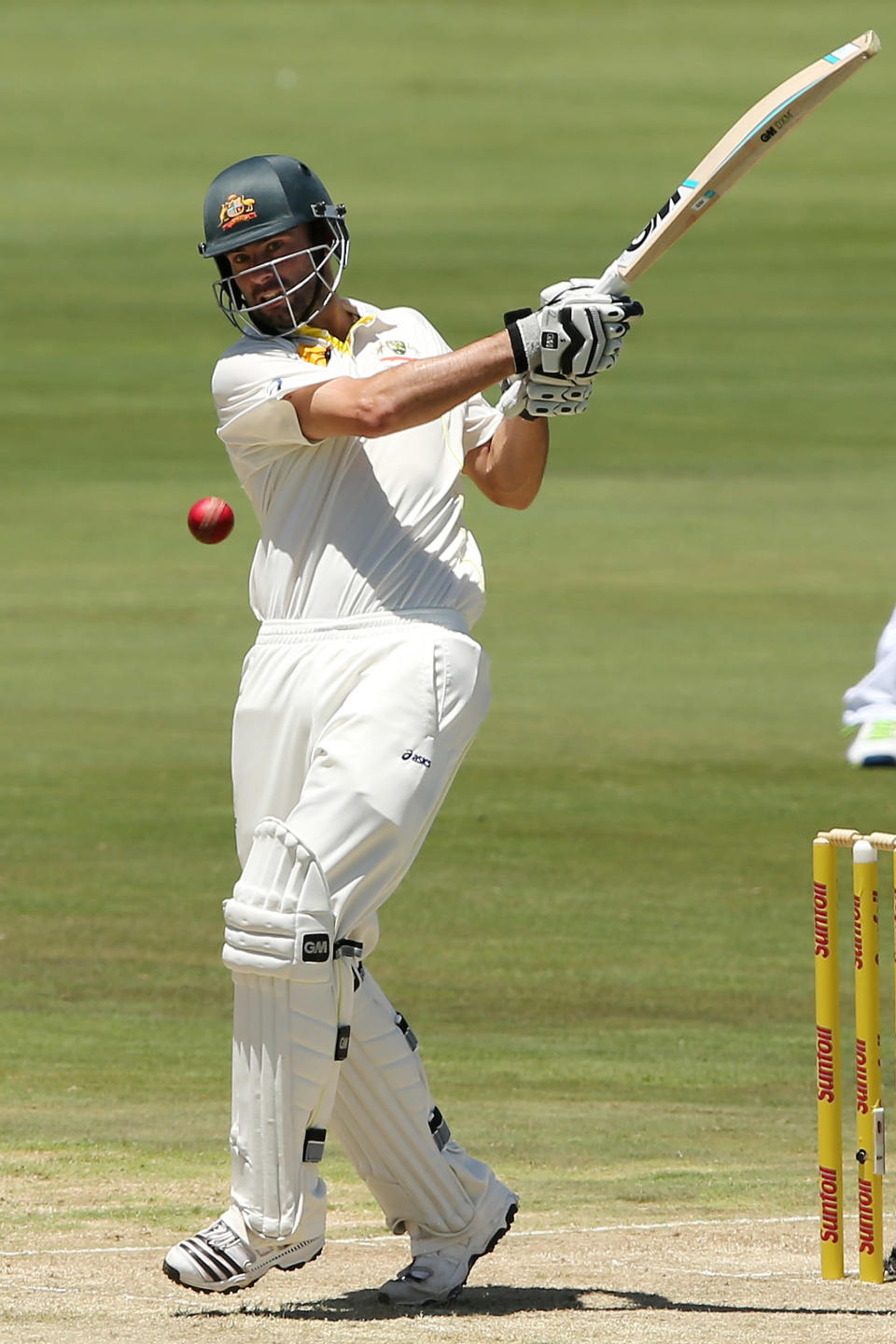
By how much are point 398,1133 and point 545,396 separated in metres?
1.30

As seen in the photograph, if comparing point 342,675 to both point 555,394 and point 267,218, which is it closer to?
point 555,394

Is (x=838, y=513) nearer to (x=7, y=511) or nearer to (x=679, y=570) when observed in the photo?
(x=679, y=570)

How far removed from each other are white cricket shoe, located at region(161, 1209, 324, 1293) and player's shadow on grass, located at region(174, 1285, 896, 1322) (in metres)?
0.08

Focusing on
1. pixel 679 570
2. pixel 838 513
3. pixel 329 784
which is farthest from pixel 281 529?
pixel 838 513

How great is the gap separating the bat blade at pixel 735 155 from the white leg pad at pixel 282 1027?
44.1 inches

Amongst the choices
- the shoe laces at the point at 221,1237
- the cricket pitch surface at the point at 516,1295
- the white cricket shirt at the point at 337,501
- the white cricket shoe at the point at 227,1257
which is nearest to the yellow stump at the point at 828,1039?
the cricket pitch surface at the point at 516,1295

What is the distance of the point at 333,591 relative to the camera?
434 centimetres

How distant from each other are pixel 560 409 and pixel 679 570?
13.0m

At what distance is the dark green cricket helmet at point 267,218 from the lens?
14.4 feet

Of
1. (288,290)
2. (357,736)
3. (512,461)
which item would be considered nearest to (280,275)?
(288,290)

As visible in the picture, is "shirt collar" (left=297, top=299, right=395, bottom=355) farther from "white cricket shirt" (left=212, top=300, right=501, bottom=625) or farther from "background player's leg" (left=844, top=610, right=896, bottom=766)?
"background player's leg" (left=844, top=610, right=896, bottom=766)

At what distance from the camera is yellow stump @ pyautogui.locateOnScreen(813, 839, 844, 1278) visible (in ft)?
14.2

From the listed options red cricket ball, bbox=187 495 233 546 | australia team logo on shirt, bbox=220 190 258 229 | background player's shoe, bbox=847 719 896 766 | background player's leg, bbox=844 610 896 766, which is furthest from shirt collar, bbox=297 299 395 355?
background player's shoe, bbox=847 719 896 766

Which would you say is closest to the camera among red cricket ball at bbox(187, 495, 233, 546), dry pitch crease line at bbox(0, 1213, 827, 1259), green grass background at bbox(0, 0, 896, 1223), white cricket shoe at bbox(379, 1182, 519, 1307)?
white cricket shoe at bbox(379, 1182, 519, 1307)
